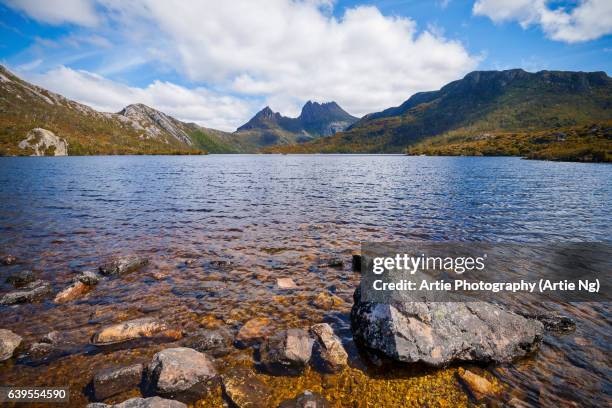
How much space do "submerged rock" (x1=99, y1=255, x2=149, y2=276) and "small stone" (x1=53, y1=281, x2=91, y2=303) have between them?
1471 mm

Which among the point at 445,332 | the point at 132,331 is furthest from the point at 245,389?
the point at 445,332

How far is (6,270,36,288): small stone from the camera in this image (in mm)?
12828

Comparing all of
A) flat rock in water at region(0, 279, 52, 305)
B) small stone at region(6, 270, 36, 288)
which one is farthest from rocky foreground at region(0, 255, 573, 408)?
small stone at region(6, 270, 36, 288)

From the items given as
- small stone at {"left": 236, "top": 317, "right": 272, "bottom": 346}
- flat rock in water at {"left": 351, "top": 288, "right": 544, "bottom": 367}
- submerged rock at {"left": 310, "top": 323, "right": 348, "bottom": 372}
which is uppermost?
flat rock in water at {"left": 351, "top": 288, "right": 544, "bottom": 367}

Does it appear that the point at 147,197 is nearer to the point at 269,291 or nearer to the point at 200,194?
the point at 200,194

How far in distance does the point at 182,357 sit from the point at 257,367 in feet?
6.76

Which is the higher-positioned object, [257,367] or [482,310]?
[482,310]

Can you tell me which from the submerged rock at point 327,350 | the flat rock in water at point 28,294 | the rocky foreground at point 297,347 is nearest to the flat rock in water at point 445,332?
the rocky foreground at point 297,347

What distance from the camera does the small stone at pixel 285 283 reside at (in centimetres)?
1295

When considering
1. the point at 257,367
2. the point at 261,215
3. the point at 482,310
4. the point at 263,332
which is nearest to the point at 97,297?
the point at 263,332

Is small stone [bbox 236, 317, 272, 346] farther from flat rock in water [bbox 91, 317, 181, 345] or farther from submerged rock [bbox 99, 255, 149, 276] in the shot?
submerged rock [bbox 99, 255, 149, 276]

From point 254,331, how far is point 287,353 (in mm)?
Answer: 1927

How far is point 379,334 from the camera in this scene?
822cm

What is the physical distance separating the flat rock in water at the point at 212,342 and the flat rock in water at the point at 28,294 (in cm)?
779
